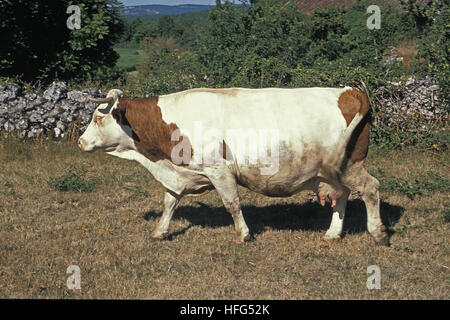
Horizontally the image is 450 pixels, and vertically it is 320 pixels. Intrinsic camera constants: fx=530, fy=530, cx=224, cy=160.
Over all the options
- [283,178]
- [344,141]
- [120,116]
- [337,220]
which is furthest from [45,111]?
[344,141]

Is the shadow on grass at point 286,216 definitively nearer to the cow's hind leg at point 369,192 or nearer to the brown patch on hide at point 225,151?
the cow's hind leg at point 369,192

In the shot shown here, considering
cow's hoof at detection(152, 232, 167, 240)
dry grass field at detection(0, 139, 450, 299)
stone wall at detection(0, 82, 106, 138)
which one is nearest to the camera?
dry grass field at detection(0, 139, 450, 299)

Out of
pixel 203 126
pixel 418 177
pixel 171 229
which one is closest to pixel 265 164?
pixel 203 126

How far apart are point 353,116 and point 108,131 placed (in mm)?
3083

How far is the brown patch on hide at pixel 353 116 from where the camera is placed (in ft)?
20.6

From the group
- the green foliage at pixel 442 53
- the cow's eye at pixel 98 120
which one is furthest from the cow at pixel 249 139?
the green foliage at pixel 442 53

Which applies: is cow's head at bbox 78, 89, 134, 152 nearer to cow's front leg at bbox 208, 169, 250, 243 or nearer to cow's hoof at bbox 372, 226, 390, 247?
cow's front leg at bbox 208, 169, 250, 243

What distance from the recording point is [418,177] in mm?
9641

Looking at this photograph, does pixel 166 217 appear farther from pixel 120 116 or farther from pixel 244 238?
pixel 120 116

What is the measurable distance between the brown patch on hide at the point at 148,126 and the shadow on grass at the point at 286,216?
1.29 metres

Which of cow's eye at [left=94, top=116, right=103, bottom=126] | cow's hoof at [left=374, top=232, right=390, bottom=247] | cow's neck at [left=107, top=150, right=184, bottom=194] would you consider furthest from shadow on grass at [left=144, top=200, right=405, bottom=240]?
cow's eye at [left=94, top=116, right=103, bottom=126]

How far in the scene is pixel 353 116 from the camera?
6262 mm

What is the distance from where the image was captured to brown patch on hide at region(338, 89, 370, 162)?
6277 mm

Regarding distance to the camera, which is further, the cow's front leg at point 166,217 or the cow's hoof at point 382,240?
the cow's front leg at point 166,217
